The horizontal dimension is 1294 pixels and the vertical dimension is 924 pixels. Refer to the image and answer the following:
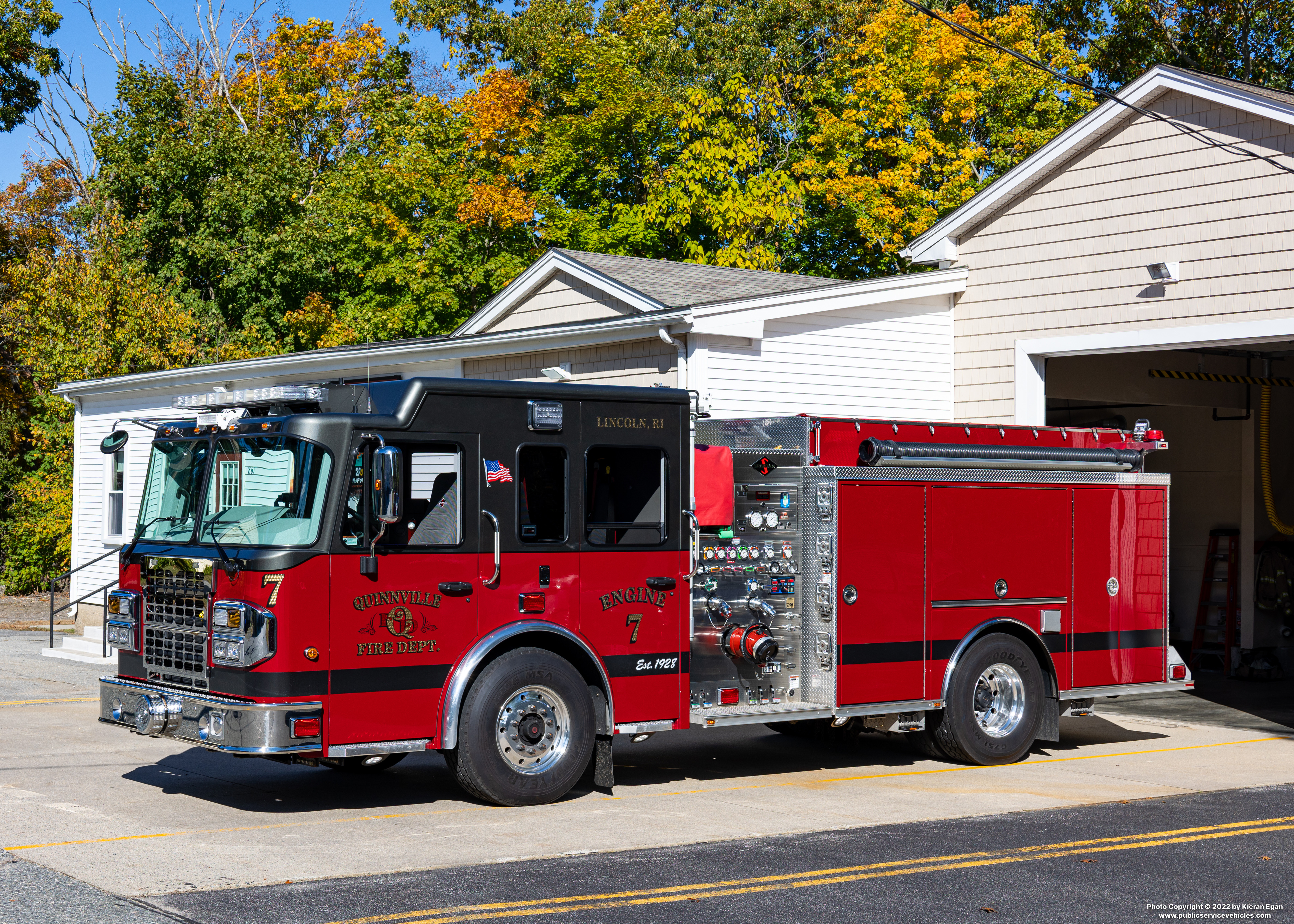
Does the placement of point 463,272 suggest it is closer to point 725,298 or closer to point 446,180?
point 446,180

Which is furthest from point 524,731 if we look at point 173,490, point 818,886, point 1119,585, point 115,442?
point 1119,585

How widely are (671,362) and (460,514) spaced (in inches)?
213

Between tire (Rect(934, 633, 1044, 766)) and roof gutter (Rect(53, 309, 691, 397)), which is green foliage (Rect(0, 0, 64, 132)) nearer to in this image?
roof gutter (Rect(53, 309, 691, 397))

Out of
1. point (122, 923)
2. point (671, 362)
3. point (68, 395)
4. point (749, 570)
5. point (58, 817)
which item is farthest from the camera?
point (68, 395)

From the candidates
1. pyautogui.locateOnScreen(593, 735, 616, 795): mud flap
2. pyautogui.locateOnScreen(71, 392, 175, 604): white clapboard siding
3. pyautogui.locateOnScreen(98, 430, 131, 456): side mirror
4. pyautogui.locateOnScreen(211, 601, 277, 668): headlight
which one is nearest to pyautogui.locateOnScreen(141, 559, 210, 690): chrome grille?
pyautogui.locateOnScreen(211, 601, 277, 668): headlight

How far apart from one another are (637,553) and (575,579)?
531 millimetres

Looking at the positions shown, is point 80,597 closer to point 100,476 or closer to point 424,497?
point 100,476

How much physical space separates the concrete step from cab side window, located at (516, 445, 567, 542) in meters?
10.9

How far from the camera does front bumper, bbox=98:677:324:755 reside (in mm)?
8188

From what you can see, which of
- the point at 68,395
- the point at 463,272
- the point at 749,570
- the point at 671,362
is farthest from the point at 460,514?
the point at 463,272

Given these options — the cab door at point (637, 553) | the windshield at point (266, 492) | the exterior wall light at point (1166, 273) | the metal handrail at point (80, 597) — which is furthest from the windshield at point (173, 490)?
the exterior wall light at point (1166, 273)

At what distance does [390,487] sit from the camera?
8.30 metres

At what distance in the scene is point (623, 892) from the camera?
6844 mm

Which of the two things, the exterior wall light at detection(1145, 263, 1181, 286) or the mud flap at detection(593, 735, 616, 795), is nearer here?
the mud flap at detection(593, 735, 616, 795)
